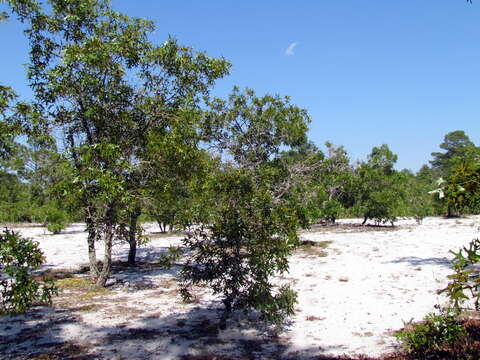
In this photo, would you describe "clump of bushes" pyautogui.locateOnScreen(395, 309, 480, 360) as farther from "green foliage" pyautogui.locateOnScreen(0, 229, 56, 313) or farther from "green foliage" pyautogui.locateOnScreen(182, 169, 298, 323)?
"green foliage" pyautogui.locateOnScreen(0, 229, 56, 313)

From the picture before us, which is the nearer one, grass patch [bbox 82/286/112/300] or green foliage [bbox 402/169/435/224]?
grass patch [bbox 82/286/112/300]

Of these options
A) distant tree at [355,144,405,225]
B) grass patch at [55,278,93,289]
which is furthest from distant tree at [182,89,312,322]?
distant tree at [355,144,405,225]

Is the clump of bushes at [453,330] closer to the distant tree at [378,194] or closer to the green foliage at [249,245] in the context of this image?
the green foliage at [249,245]

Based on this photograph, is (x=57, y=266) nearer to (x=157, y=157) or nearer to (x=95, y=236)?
(x=95, y=236)

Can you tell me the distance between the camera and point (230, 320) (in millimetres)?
9273

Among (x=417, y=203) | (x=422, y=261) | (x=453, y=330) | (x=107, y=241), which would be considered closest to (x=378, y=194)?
→ (x=417, y=203)

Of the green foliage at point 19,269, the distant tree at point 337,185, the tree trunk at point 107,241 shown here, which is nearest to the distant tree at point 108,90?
the tree trunk at point 107,241

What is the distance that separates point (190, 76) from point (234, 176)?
577 cm

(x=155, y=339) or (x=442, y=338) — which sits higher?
(x=442, y=338)

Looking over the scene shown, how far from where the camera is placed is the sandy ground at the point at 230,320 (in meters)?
7.43

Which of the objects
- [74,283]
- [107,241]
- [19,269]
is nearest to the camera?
[19,269]

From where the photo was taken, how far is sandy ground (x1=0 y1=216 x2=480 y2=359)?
7.43m

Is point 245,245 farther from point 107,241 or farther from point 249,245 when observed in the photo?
point 107,241

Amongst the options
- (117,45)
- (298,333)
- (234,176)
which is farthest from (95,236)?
(298,333)
